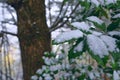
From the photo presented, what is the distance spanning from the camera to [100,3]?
1.42 meters

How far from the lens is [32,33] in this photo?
312cm

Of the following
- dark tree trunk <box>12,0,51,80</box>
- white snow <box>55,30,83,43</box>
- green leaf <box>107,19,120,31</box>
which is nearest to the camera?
white snow <box>55,30,83,43</box>

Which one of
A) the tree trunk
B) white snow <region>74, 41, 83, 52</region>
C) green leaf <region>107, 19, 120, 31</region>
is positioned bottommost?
the tree trunk

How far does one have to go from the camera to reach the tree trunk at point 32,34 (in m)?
3.11

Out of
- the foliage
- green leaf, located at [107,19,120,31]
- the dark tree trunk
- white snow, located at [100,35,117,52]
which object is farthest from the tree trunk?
white snow, located at [100,35,117,52]

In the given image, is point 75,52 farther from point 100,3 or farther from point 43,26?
point 43,26

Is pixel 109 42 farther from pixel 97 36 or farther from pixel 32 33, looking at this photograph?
pixel 32 33

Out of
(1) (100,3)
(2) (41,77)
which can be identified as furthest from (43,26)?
(1) (100,3)

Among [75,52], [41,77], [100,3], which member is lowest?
[41,77]

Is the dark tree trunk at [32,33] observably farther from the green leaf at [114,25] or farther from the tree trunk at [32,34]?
the green leaf at [114,25]

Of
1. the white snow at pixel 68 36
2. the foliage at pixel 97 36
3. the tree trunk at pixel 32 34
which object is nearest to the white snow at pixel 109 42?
the foliage at pixel 97 36

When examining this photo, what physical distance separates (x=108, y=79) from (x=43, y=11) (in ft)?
3.45

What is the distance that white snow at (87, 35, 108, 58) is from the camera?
1.13m

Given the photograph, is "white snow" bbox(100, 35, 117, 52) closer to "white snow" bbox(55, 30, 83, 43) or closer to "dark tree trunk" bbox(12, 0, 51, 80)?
"white snow" bbox(55, 30, 83, 43)
